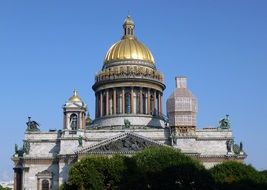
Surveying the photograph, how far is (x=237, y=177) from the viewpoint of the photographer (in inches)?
2589

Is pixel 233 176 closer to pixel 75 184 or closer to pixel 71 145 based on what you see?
pixel 75 184

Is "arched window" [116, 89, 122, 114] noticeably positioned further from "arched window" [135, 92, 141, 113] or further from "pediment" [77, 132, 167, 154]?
"pediment" [77, 132, 167, 154]

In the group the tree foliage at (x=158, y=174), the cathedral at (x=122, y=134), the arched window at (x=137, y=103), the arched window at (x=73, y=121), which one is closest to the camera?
the tree foliage at (x=158, y=174)

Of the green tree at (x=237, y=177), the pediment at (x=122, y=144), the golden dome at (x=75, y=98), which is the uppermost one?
the golden dome at (x=75, y=98)

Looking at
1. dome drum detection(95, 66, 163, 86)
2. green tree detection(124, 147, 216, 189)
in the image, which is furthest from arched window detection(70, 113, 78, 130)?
green tree detection(124, 147, 216, 189)

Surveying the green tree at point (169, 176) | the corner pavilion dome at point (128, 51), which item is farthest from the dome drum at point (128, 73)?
the green tree at point (169, 176)

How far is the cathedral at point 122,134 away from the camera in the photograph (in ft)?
271

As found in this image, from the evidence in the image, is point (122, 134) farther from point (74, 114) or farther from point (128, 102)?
point (128, 102)

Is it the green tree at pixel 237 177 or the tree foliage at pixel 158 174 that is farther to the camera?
the green tree at pixel 237 177

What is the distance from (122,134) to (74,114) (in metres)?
9.65

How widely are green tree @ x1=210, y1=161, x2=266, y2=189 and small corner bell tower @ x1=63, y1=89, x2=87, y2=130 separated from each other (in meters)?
25.9

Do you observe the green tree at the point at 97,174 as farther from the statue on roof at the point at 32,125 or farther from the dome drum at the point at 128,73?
the dome drum at the point at 128,73

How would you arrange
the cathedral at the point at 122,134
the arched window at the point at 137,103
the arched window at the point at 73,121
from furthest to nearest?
1. the arched window at the point at 137,103
2. the arched window at the point at 73,121
3. the cathedral at the point at 122,134

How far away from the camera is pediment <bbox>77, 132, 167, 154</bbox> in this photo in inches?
3201
